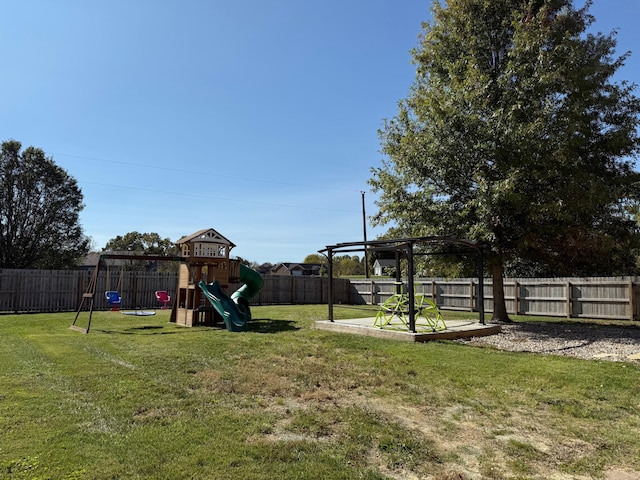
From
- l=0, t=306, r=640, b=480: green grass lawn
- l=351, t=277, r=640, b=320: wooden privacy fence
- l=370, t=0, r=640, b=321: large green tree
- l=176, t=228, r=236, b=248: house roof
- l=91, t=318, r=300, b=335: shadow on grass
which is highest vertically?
l=370, t=0, r=640, b=321: large green tree

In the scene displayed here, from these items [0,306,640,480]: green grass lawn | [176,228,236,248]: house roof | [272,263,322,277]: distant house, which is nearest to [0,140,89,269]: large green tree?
[176,228,236,248]: house roof

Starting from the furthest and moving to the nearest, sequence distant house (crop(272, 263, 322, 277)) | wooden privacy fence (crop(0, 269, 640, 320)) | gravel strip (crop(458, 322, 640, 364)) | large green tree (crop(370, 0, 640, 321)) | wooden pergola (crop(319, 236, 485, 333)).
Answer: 1. distant house (crop(272, 263, 322, 277))
2. wooden privacy fence (crop(0, 269, 640, 320))
3. large green tree (crop(370, 0, 640, 321))
4. wooden pergola (crop(319, 236, 485, 333))
5. gravel strip (crop(458, 322, 640, 364))

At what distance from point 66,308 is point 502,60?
62.7 feet

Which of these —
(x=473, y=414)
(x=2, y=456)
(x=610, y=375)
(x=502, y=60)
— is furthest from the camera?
(x=502, y=60)

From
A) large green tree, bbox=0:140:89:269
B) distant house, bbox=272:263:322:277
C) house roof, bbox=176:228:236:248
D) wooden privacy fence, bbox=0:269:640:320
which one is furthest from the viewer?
distant house, bbox=272:263:322:277

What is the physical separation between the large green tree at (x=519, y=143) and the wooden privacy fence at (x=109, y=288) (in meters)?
8.62

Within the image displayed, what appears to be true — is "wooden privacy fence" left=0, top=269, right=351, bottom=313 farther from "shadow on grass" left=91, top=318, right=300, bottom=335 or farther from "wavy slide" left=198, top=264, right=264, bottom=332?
"shadow on grass" left=91, top=318, right=300, bottom=335

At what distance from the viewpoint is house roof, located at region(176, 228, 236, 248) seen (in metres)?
13.1

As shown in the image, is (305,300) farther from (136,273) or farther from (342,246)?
(342,246)

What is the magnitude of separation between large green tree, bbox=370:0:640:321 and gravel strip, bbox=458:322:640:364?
213 cm

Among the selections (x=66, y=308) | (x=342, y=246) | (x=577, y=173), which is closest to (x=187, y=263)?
(x=342, y=246)

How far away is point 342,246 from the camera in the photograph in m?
11.9

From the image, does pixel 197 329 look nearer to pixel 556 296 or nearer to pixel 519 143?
pixel 519 143

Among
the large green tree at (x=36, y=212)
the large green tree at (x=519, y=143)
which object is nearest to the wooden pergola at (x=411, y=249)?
the large green tree at (x=519, y=143)
